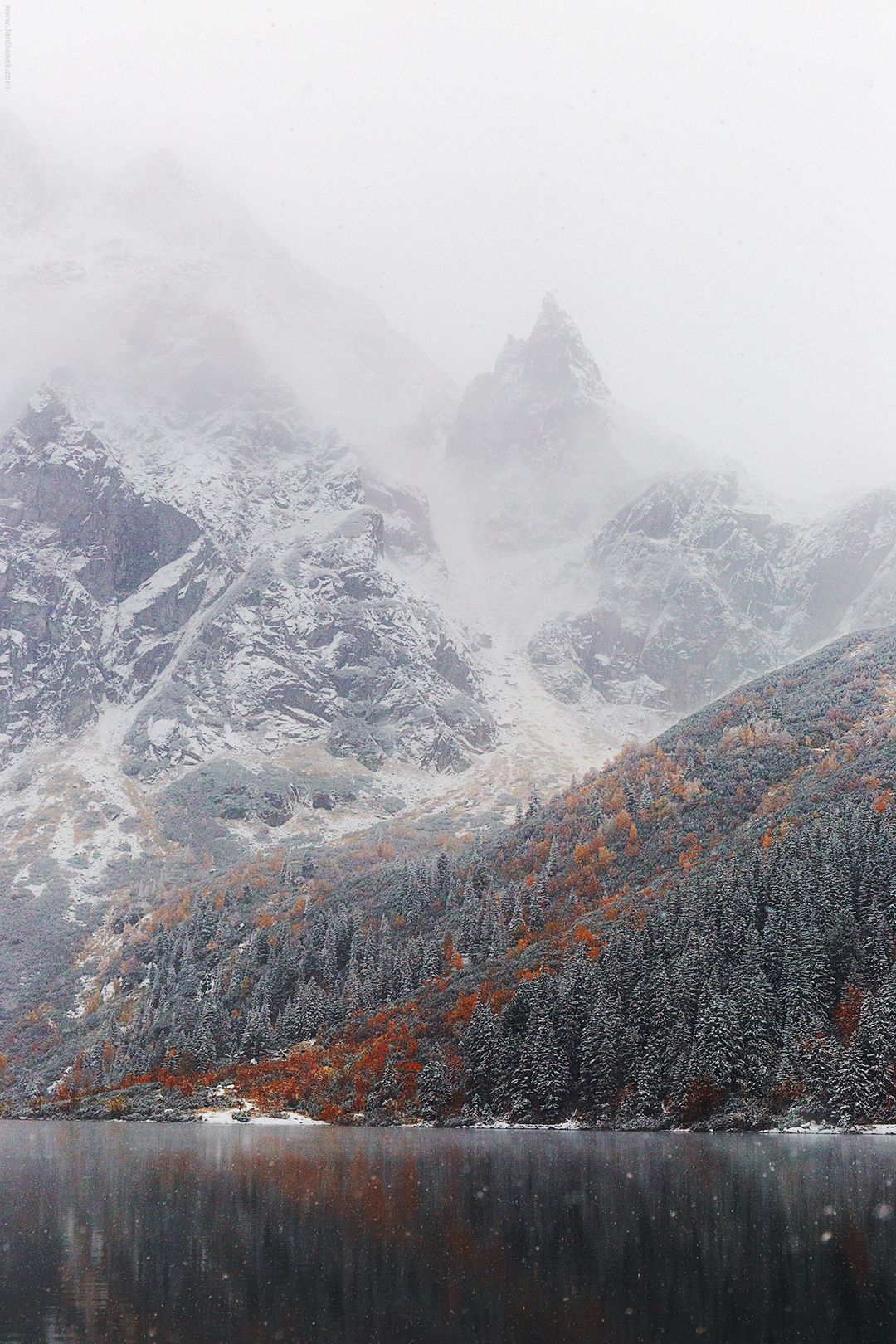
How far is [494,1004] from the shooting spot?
433 feet

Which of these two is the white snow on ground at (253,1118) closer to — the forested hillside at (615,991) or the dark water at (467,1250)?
the forested hillside at (615,991)

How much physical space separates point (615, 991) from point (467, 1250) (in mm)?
74316

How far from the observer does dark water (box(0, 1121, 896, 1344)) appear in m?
31.4

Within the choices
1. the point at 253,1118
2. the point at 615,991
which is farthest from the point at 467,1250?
the point at 253,1118

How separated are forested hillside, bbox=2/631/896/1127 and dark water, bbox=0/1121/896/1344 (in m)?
23.9

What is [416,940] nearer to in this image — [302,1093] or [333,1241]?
[302,1093]

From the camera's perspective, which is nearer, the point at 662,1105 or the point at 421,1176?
the point at 421,1176

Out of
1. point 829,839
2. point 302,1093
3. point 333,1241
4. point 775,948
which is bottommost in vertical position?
point 302,1093

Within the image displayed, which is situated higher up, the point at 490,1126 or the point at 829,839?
the point at 829,839

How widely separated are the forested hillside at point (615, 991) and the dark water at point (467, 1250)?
23882mm

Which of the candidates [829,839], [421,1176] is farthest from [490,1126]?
[829,839]

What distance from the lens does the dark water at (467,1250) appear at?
103 ft

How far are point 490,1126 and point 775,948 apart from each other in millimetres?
36283

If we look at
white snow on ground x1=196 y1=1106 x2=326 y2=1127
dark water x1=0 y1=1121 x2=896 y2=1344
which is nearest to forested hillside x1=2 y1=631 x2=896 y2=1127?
white snow on ground x1=196 y1=1106 x2=326 y2=1127
